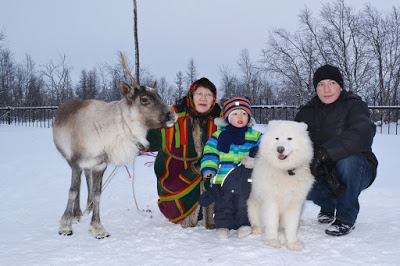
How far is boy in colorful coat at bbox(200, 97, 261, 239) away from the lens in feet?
11.0

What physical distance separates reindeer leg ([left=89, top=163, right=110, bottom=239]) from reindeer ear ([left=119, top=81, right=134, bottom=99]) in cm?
88

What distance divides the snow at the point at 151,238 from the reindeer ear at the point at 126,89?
162 centimetres

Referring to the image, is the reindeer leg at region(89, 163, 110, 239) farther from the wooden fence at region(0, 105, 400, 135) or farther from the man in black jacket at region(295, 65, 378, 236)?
the wooden fence at region(0, 105, 400, 135)

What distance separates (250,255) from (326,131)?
1.92 meters

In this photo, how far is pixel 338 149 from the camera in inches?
124

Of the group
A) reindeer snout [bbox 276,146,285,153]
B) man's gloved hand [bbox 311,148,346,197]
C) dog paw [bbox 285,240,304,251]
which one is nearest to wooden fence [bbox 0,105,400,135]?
man's gloved hand [bbox 311,148,346,197]

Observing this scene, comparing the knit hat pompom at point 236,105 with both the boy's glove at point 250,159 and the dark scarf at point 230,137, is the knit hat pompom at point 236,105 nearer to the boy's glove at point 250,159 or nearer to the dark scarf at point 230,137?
the dark scarf at point 230,137

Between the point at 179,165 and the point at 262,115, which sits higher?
the point at 262,115

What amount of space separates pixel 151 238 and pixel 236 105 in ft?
5.90

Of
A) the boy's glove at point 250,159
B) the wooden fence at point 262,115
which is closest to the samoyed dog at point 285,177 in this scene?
the boy's glove at point 250,159

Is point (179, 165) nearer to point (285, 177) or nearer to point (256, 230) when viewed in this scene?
point (256, 230)

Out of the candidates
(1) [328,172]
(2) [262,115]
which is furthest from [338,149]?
(2) [262,115]

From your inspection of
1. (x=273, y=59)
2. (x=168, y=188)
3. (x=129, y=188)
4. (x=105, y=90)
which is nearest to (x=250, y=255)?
(x=168, y=188)

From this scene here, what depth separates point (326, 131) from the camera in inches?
142
